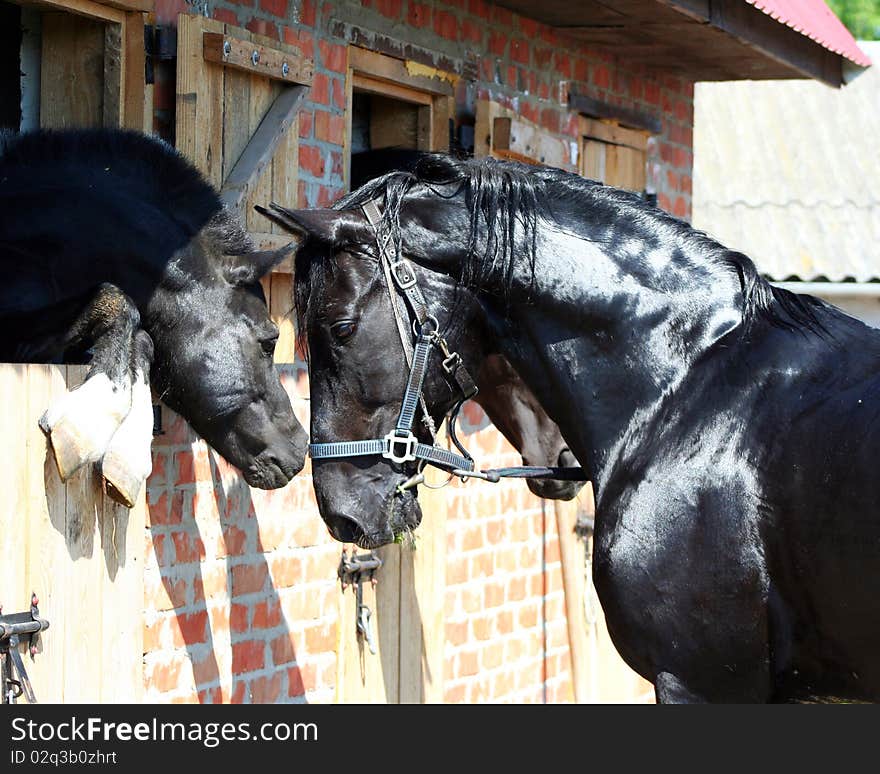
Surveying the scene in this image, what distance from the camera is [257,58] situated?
4.82 metres

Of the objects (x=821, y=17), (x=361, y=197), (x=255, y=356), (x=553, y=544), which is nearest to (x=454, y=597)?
(x=553, y=544)

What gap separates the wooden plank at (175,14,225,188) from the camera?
4535mm

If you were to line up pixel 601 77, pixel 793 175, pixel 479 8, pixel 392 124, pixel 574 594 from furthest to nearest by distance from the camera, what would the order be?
pixel 793 175
pixel 601 77
pixel 574 594
pixel 479 8
pixel 392 124

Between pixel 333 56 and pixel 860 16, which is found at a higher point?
pixel 860 16

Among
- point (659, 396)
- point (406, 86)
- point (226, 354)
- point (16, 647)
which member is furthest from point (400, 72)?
point (16, 647)

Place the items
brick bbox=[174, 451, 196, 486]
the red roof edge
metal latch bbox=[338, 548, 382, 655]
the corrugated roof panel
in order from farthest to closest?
1. the corrugated roof panel
2. the red roof edge
3. metal latch bbox=[338, 548, 382, 655]
4. brick bbox=[174, 451, 196, 486]

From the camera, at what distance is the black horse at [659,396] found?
321 centimetres

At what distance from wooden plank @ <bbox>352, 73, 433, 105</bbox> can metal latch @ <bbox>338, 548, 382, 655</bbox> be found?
196 cm

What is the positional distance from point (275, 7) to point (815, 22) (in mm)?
3621

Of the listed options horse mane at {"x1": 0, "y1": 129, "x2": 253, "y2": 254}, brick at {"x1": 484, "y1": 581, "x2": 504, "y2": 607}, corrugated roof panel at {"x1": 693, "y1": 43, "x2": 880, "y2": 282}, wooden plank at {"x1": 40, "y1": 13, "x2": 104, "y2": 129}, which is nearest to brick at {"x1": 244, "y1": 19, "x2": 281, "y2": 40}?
wooden plank at {"x1": 40, "y1": 13, "x2": 104, "y2": 129}

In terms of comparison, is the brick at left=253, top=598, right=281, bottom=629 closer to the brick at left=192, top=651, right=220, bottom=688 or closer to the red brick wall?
the red brick wall

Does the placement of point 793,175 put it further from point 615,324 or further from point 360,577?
point 615,324

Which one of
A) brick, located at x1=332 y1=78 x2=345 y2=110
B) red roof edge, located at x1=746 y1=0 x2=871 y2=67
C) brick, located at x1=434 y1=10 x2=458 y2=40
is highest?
red roof edge, located at x1=746 y1=0 x2=871 y2=67

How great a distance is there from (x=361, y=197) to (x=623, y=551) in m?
1.18
